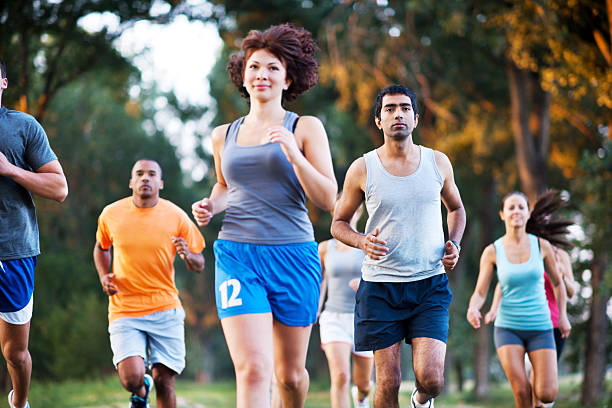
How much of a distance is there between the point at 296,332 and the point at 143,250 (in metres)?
2.84

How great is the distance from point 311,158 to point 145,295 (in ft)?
9.86

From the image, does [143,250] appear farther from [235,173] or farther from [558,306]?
[558,306]

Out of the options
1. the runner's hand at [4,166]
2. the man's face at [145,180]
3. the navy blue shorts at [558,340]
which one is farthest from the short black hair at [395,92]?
the navy blue shorts at [558,340]

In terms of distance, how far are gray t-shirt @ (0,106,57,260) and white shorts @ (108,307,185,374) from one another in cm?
195

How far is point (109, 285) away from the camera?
7.25 meters

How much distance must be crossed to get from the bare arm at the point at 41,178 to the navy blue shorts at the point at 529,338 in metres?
4.52

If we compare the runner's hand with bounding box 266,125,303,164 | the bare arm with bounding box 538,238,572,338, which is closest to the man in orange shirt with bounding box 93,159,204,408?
the runner's hand with bounding box 266,125,303,164

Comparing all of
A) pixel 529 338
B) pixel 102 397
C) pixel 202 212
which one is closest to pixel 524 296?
pixel 529 338

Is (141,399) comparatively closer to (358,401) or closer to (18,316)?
(18,316)

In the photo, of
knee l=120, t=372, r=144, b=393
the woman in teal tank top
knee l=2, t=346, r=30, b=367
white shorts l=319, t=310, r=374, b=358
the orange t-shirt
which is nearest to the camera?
knee l=2, t=346, r=30, b=367

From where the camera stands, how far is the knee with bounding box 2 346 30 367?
5688 millimetres

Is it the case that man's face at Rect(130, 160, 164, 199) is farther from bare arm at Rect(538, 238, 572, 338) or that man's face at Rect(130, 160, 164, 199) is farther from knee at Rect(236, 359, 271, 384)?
bare arm at Rect(538, 238, 572, 338)

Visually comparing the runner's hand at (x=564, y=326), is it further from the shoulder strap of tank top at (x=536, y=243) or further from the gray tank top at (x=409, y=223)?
the gray tank top at (x=409, y=223)

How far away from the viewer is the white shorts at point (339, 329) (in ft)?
29.5
